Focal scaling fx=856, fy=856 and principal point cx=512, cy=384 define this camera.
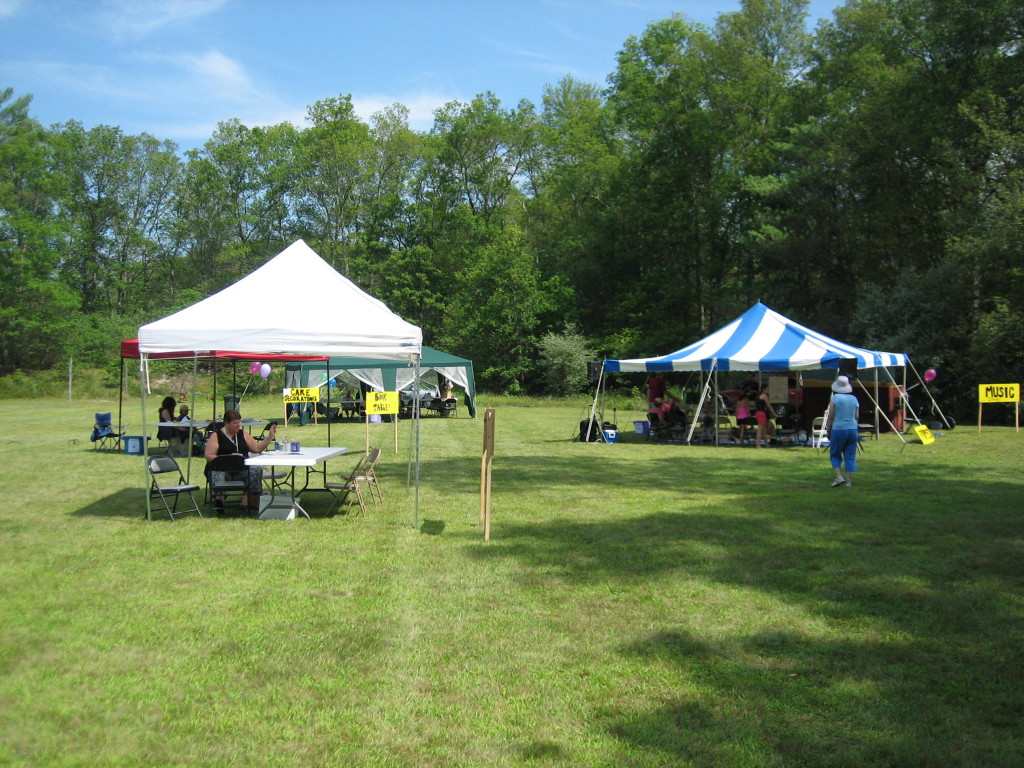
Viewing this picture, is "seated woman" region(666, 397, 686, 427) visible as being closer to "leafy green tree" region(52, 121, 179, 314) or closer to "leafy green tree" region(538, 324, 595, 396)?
"leafy green tree" region(538, 324, 595, 396)

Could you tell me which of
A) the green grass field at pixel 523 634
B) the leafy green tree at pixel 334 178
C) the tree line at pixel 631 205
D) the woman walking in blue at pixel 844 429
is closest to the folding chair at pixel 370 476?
the green grass field at pixel 523 634

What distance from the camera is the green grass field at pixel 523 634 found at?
3598 millimetres

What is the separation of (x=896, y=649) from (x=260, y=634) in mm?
3592

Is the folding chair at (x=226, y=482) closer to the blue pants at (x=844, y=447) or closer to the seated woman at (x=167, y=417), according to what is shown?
the seated woman at (x=167, y=417)

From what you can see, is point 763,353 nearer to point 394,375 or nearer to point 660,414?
point 660,414

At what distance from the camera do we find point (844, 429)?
10672 mm

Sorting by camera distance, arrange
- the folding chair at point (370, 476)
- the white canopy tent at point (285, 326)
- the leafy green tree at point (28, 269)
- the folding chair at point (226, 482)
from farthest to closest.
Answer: the leafy green tree at point (28, 269)
the folding chair at point (370, 476)
the folding chair at point (226, 482)
the white canopy tent at point (285, 326)

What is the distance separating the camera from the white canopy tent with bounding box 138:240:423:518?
329 inches

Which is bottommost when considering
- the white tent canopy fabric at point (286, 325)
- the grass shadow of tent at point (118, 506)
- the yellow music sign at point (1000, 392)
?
the grass shadow of tent at point (118, 506)

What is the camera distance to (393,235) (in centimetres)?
4722

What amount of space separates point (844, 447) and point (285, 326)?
7080 millimetres

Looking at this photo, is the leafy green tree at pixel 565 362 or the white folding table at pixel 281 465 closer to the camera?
the white folding table at pixel 281 465

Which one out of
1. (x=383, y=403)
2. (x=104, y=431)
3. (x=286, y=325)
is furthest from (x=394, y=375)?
(x=286, y=325)

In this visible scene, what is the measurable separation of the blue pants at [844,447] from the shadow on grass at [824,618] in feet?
1.99
